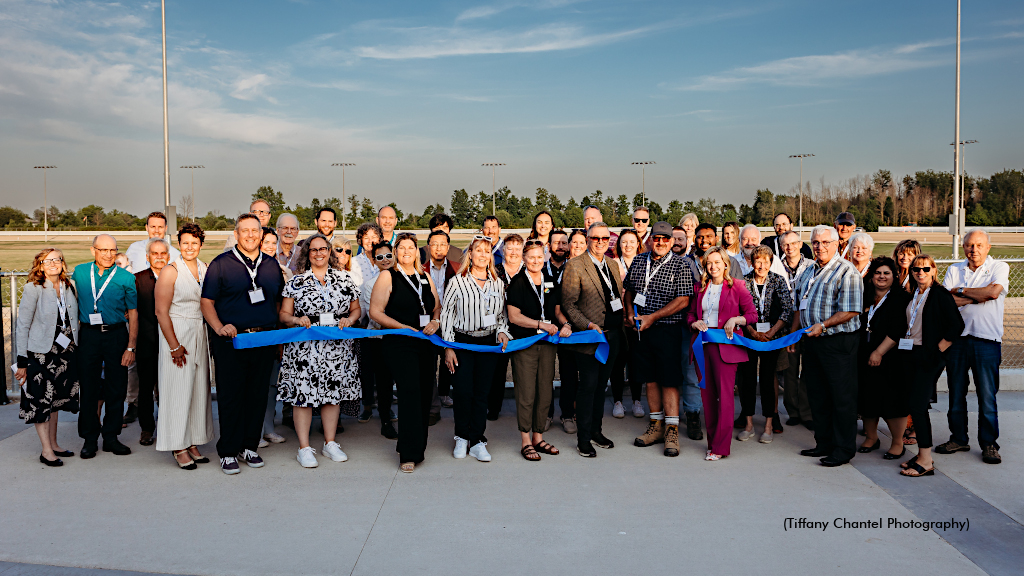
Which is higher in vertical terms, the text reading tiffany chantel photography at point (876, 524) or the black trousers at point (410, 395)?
the black trousers at point (410, 395)

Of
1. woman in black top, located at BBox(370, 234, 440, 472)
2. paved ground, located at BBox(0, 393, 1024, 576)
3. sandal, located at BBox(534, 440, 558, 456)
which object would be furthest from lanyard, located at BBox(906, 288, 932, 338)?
woman in black top, located at BBox(370, 234, 440, 472)

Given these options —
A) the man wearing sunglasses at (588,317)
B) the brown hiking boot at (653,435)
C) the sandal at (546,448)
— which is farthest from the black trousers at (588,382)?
the brown hiking boot at (653,435)

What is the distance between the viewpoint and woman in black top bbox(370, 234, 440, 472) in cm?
530

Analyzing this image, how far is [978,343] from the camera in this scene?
18.3 ft

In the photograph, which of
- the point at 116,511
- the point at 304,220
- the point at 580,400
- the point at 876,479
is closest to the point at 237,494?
the point at 116,511

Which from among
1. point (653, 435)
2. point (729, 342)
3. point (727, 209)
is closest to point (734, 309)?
point (729, 342)

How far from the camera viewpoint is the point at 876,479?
197 inches

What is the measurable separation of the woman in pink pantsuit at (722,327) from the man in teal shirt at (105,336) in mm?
A: 4821

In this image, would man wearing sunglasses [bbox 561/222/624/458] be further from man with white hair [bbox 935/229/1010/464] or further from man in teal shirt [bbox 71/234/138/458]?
man in teal shirt [bbox 71/234/138/458]

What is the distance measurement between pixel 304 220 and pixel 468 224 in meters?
18.9

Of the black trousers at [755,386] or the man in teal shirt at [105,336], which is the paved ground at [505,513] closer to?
the man in teal shirt at [105,336]

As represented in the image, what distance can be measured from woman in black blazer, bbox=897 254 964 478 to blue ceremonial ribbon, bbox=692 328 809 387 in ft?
2.68

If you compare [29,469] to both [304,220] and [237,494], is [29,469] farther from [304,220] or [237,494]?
[304,220]

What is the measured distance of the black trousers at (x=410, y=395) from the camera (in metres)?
5.29
